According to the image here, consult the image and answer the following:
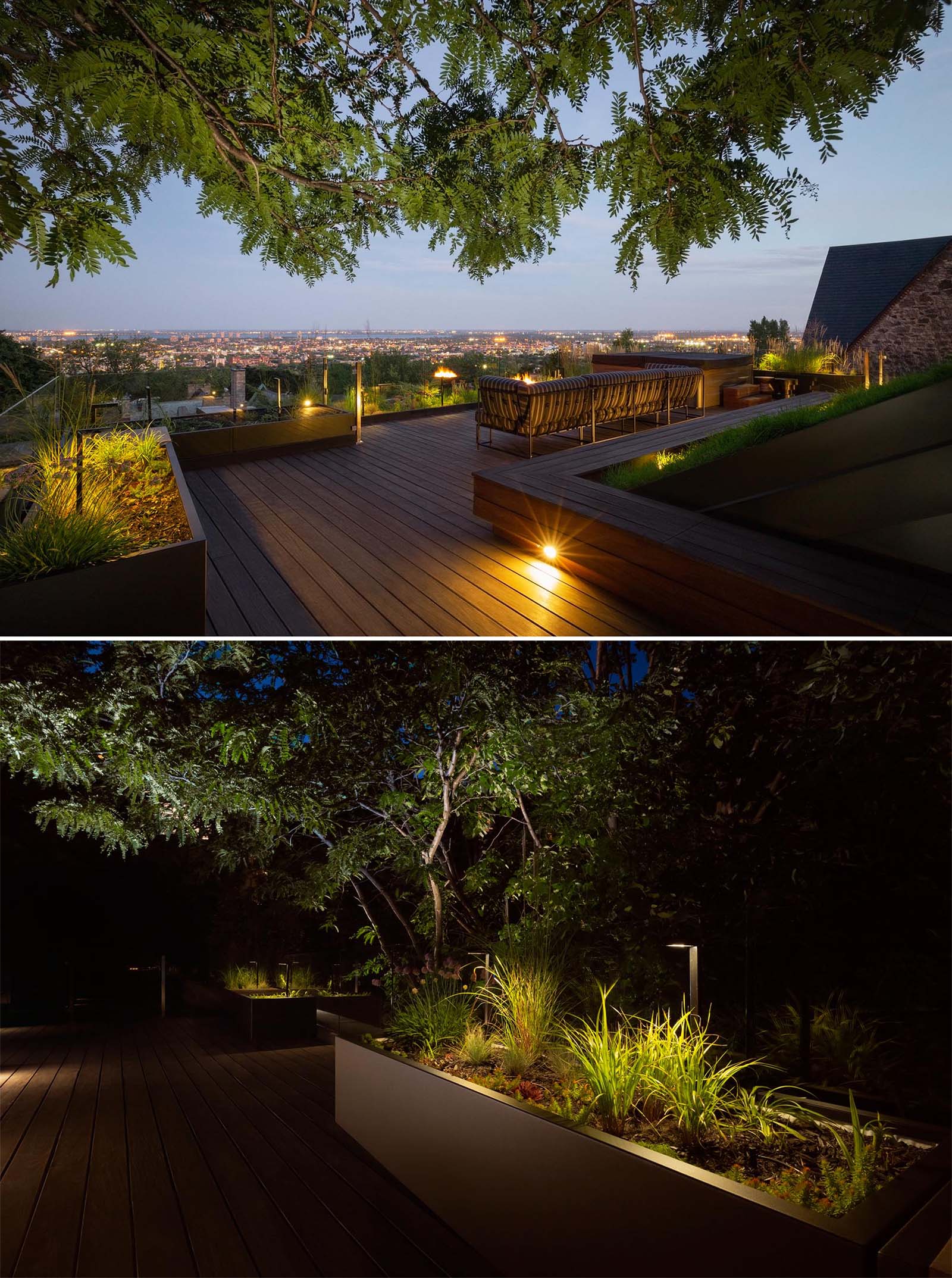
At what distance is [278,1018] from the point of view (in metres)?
7.92

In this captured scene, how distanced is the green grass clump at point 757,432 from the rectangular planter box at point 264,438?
412 cm

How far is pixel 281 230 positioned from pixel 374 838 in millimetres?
4012

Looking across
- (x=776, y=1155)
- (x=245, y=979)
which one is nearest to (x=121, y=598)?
(x=776, y=1155)

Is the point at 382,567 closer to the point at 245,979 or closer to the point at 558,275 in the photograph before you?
the point at 558,275

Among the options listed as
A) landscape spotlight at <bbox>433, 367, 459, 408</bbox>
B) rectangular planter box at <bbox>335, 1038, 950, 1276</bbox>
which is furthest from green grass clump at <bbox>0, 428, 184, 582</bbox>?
landscape spotlight at <bbox>433, 367, 459, 408</bbox>

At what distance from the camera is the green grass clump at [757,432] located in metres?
2.55

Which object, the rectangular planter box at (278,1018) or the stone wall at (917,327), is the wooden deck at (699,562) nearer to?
the stone wall at (917,327)

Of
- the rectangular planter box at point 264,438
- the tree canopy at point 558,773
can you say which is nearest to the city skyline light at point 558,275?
the tree canopy at point 558,773

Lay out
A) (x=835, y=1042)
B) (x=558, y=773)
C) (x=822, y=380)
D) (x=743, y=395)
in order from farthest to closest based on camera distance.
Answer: (x=743, y=395) < (x=558, y=773) < (x=835, y=1042) < (x=822, y=380)

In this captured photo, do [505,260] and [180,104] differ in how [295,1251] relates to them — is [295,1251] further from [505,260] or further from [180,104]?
[180,104]

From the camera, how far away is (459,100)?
212cm

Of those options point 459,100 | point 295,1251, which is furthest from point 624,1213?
point 459,100

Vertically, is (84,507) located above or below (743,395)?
below

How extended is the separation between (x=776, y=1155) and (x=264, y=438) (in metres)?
Answer: 7.27
